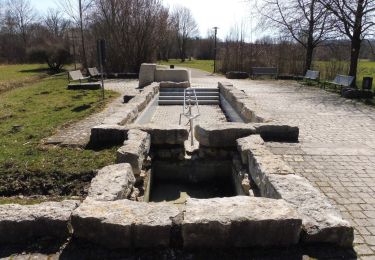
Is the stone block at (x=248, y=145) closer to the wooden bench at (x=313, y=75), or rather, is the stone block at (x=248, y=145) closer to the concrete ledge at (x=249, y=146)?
the concrete ledge at (x=249, y=146)

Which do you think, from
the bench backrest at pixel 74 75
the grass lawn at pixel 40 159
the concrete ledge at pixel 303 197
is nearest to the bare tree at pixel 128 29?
the bench backrest at pixel 74 75

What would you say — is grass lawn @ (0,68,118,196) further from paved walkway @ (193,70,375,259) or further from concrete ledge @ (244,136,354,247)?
paved walkway @ (193,70,375,259)

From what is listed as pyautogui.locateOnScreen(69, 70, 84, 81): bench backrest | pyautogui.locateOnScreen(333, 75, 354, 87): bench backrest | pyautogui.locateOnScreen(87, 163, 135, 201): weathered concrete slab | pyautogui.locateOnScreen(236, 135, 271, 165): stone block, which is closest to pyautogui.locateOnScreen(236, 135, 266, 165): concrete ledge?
pyautogui.locateOnScreen(236, 135, 271, 165): stone block

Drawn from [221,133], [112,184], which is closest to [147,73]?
[221,133]

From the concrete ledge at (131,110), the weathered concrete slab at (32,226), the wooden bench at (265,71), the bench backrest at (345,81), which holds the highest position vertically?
the wooden bench at (265,71)

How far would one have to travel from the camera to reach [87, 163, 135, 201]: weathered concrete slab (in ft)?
11.4

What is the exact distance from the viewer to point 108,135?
6.29 meters

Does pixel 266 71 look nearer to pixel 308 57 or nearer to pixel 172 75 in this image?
pixel 308 57

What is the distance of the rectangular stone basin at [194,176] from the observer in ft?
19.8

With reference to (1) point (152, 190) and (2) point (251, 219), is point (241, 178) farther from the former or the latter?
(2) point (251, 219)

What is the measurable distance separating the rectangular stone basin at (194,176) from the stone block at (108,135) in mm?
813

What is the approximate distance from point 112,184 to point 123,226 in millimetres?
973

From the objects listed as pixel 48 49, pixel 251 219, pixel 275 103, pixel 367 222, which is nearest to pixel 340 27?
pixel 275 103

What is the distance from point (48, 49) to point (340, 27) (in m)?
23.6
